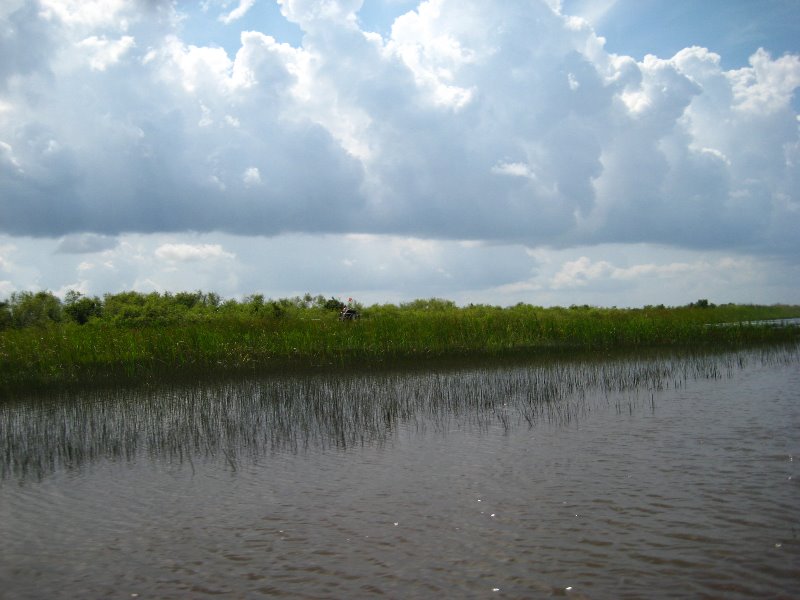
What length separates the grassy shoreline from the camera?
18.4 metres

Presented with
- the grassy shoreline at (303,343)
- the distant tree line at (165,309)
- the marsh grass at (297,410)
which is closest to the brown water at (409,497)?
the marsh grass at (297,410)

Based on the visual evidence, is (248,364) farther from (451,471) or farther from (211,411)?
(451,471)

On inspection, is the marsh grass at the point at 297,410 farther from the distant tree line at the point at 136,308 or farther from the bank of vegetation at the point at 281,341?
the distant tree line at the point at 136,308

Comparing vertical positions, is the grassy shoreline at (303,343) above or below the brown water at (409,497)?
above

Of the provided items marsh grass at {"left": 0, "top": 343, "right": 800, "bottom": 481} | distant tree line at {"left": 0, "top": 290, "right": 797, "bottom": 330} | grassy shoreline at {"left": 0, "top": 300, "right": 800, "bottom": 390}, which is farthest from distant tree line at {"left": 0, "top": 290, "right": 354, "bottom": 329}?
marsh grass at {"left": 0, "top": 343, "right": 800, "bottom": 481}

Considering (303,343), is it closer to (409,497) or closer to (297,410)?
(297,410)

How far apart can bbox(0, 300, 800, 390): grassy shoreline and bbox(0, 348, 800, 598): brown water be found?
586 centimetres

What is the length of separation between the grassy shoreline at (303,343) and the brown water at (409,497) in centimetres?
586

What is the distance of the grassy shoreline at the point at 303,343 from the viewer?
60.3ft

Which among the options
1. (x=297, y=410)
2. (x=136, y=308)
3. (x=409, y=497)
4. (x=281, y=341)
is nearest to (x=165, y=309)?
(x=136, y=308)

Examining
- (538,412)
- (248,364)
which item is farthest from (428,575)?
(248,364)

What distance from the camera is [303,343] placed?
21.0 metres

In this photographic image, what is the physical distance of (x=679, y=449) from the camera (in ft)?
27.7

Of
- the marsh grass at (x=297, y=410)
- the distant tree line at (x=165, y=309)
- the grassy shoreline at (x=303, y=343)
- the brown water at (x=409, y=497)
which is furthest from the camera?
the distant tree line at (x=165, y=309)
